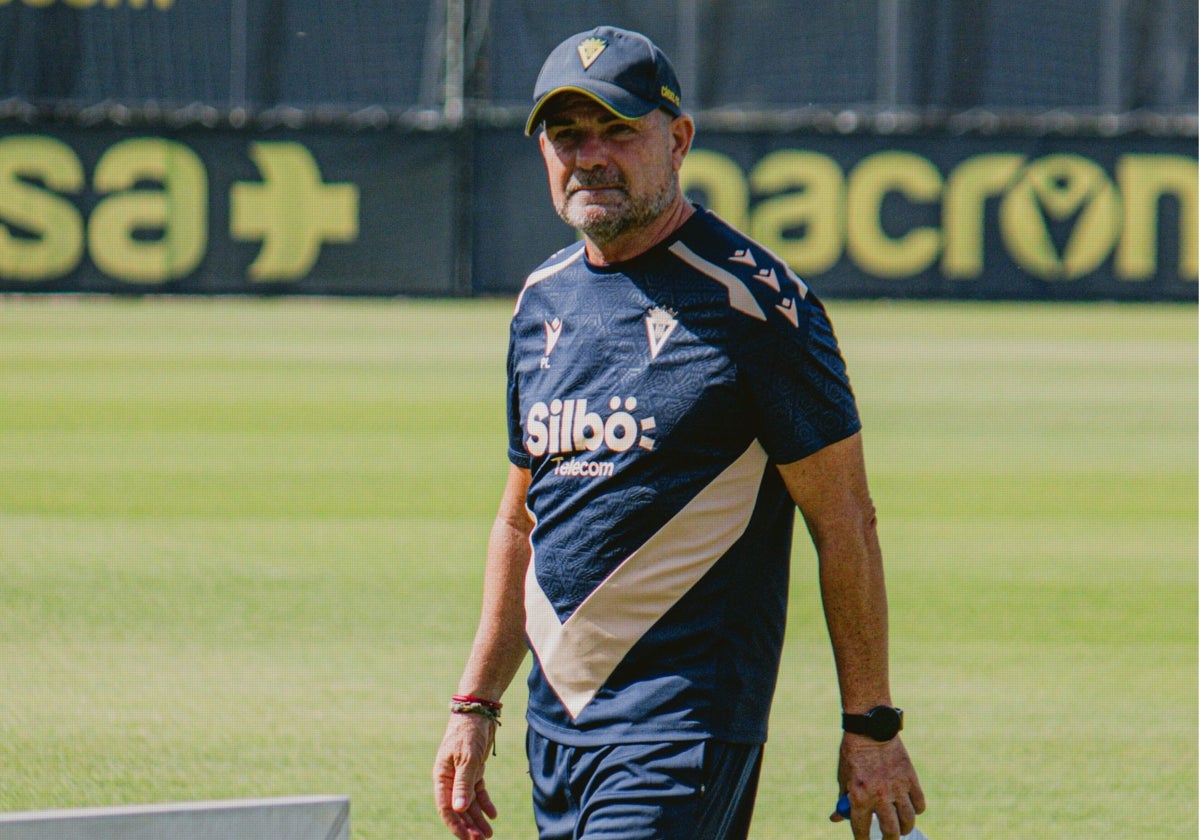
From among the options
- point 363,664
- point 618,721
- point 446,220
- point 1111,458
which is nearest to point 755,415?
point 618,721

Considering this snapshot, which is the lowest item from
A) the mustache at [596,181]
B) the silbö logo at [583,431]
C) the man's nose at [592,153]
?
the silbö logo at [583,431]

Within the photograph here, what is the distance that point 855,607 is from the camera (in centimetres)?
324

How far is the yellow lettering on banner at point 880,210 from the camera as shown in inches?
914

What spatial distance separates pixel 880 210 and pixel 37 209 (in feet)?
33.9

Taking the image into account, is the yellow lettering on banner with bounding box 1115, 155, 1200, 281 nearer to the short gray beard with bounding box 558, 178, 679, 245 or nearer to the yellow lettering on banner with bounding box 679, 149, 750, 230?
the yellow lettering on banner with bounding box 679, 149, 750, 230

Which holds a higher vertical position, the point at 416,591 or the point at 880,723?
the point at 880,723

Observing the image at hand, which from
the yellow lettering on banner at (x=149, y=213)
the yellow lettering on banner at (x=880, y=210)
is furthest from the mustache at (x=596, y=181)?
the yellow lettering on banner at (x=880, y=210)

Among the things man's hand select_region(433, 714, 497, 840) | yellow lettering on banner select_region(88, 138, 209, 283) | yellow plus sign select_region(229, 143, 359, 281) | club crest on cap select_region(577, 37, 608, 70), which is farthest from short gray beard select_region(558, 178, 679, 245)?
yellow lettering on banner select_region(88, 138, 209, 283)

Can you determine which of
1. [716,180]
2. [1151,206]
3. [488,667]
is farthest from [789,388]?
[1151,206]

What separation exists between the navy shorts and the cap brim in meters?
1.11

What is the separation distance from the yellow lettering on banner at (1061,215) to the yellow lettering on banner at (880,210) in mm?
1003

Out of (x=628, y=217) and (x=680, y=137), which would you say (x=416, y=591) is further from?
(x=628, y=217)

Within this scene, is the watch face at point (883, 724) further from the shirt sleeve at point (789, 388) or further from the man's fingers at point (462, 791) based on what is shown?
the man's fingers at point (462, 791)

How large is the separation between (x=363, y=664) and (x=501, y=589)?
3639mm
